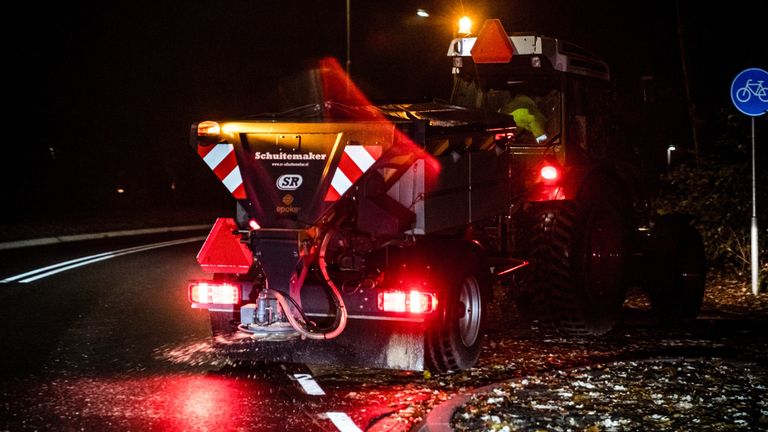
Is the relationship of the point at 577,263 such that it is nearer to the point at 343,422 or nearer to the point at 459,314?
the point at 459,314

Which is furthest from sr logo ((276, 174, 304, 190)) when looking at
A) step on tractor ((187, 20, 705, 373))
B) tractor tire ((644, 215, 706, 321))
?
tractor tire ((644, 215, 706, 321))

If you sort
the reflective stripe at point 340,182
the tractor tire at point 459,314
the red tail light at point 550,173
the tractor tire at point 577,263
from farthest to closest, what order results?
the red tail light at point 550,173, the tractor tire at point 577,263, the tractor tire at point 459,314, the reflective stripe at point 340,182

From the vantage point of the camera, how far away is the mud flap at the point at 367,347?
291 inches

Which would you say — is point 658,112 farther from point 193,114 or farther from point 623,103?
point 193,114

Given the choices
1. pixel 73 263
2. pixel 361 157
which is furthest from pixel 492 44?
pixel 73 263

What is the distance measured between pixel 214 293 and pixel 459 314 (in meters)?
2.01

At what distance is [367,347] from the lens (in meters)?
7.50

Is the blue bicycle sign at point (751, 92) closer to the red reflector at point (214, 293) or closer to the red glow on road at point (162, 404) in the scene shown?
the red reflector at point (214, 293)

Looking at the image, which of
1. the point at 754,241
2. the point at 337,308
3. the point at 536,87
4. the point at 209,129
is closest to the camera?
the point at 337,308

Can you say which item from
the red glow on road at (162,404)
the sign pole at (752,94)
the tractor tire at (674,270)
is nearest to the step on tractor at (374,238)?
the red glow on road at (162,404)

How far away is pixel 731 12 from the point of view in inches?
801

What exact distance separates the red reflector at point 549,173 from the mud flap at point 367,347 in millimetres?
2793

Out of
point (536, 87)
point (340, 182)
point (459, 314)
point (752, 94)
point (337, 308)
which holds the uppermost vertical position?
point (752, 94)

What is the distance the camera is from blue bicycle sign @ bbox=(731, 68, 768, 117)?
12.7 meters
